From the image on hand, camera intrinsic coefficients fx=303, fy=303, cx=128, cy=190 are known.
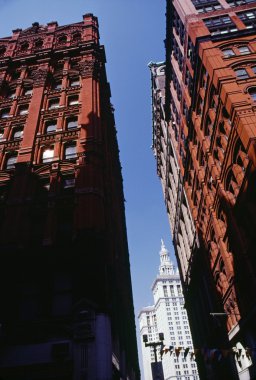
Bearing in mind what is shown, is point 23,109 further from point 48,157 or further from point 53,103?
point 48,157

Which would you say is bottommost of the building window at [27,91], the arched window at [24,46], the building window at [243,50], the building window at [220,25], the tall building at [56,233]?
the tall building at [56,233]

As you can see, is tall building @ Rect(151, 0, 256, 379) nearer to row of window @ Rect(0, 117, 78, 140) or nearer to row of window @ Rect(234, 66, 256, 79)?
row of window @ Rect(234, 66, 256, 79)

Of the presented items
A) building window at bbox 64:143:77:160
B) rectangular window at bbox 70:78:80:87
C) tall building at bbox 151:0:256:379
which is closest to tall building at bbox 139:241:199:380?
tall building at bbox 151:0:256:379

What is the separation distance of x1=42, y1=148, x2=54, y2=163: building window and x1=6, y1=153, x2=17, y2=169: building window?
2393 millimetres

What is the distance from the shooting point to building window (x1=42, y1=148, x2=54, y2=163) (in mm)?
24156

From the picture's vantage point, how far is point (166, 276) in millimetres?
189000

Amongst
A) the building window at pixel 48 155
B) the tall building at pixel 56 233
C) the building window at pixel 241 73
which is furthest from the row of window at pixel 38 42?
the building window at pixel 241 73

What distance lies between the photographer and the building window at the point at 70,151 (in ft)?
79.4

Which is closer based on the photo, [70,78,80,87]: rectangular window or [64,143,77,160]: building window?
[64,143,77,160]: building window

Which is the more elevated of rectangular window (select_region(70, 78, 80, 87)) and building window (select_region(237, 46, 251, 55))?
rectangular window (select_region(70, 78, 80, 87))

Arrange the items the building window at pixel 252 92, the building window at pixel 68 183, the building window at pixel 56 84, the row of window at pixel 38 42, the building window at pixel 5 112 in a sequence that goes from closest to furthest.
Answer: the building window at pixel 68 183 < the building window at pixel 252 92 < the building window at pixel 5 112 < the building window at pixel 56 84 < the row of window at pixel 38 42

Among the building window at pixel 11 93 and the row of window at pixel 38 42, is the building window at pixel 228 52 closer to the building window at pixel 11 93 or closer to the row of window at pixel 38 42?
the row of window at pixel 38 42

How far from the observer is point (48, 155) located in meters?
24.5

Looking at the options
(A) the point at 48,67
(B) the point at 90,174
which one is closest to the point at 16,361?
(B) the point at 90,174
